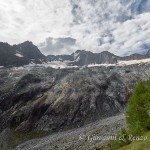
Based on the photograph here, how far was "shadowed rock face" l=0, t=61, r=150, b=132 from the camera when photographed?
150 metres

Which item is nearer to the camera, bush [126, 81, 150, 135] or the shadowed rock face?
bush [126, 81, 150, 135]

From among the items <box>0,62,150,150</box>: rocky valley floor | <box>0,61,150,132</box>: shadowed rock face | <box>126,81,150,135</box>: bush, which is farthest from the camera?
<box>0,61,150,132</box>: shadowed rock face

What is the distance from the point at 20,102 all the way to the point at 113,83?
213ft

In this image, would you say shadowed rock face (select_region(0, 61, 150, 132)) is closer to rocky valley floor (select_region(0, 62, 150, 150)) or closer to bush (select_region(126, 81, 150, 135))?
rocky valley floor (select_region(0, 62, 150, 150))

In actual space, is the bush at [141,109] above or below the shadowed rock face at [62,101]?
above

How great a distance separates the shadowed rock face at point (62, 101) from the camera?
5910 inches

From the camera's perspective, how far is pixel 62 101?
164 meters

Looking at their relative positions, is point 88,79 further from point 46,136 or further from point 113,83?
point 46,136

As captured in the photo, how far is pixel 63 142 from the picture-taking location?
105 metres

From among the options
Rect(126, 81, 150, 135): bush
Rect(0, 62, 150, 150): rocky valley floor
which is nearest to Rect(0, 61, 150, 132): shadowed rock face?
Rect(0, 62, 150, 150): rocky valley floor

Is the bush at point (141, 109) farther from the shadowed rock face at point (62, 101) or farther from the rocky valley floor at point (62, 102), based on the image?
the shadowed rock face at point (62, 101)

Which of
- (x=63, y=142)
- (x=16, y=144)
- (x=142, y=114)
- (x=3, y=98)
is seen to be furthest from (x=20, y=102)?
(x=142, y=114)

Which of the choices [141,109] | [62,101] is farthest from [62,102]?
[141,109]

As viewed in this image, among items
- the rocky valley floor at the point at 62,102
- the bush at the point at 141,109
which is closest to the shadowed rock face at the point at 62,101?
the rocky valley floor at the point at 62,102
